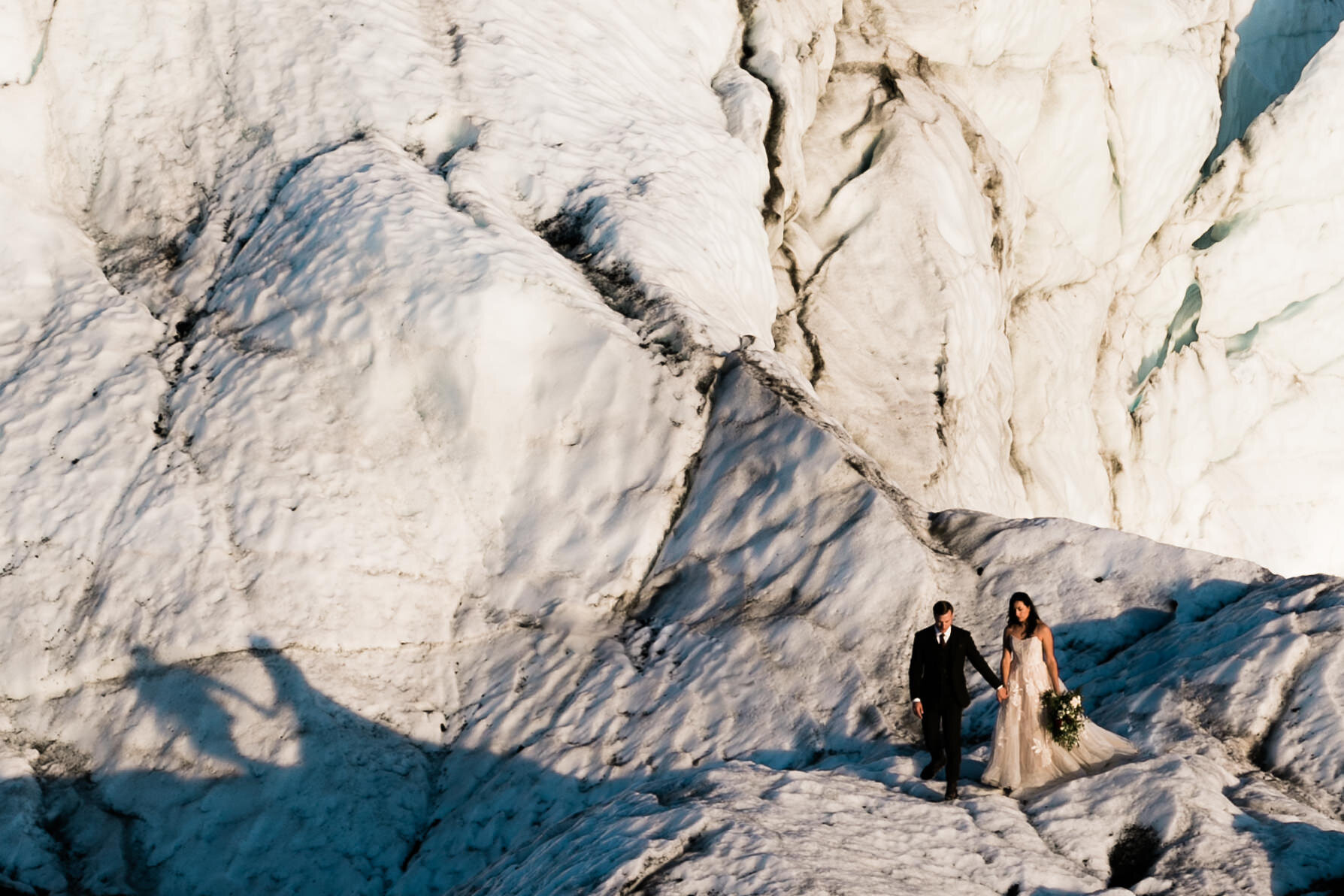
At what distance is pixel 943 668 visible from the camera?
9.01 m

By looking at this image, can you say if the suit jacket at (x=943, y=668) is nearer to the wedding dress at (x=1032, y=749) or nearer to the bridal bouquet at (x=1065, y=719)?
the wedding dress at (x=1032, y=749)

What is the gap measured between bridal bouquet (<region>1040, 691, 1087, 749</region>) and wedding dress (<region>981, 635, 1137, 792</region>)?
5 cm

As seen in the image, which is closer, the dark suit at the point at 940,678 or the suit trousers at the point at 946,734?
the suit trousers at the point at 946,734

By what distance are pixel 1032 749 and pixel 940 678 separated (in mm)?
791

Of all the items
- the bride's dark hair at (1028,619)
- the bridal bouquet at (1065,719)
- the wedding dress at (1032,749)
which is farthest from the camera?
the bride's dark hair at (1028,619)

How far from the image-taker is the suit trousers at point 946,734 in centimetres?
868

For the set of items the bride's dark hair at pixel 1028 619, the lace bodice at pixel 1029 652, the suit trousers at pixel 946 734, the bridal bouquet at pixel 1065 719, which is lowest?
the suit trousers at pixel 946 734

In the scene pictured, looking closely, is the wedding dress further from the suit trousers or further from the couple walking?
the suit trousers

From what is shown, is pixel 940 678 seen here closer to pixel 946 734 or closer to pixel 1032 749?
pixel 946 734

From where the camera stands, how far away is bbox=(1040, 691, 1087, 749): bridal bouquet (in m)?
8.82

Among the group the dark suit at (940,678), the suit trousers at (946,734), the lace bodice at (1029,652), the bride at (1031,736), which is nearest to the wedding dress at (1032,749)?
the bride at (1031,736)

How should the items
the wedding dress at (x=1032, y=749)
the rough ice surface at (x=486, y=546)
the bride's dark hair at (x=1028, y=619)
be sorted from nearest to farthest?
the rough ice surface at (x=486, y=546)
the wedding dress at (x=1032, y=749)
the bride's dark hair at (x=1028, y=619)

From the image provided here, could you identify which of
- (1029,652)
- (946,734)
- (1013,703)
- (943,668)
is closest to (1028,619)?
(1029,652)

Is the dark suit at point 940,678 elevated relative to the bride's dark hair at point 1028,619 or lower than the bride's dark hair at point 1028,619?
lower
